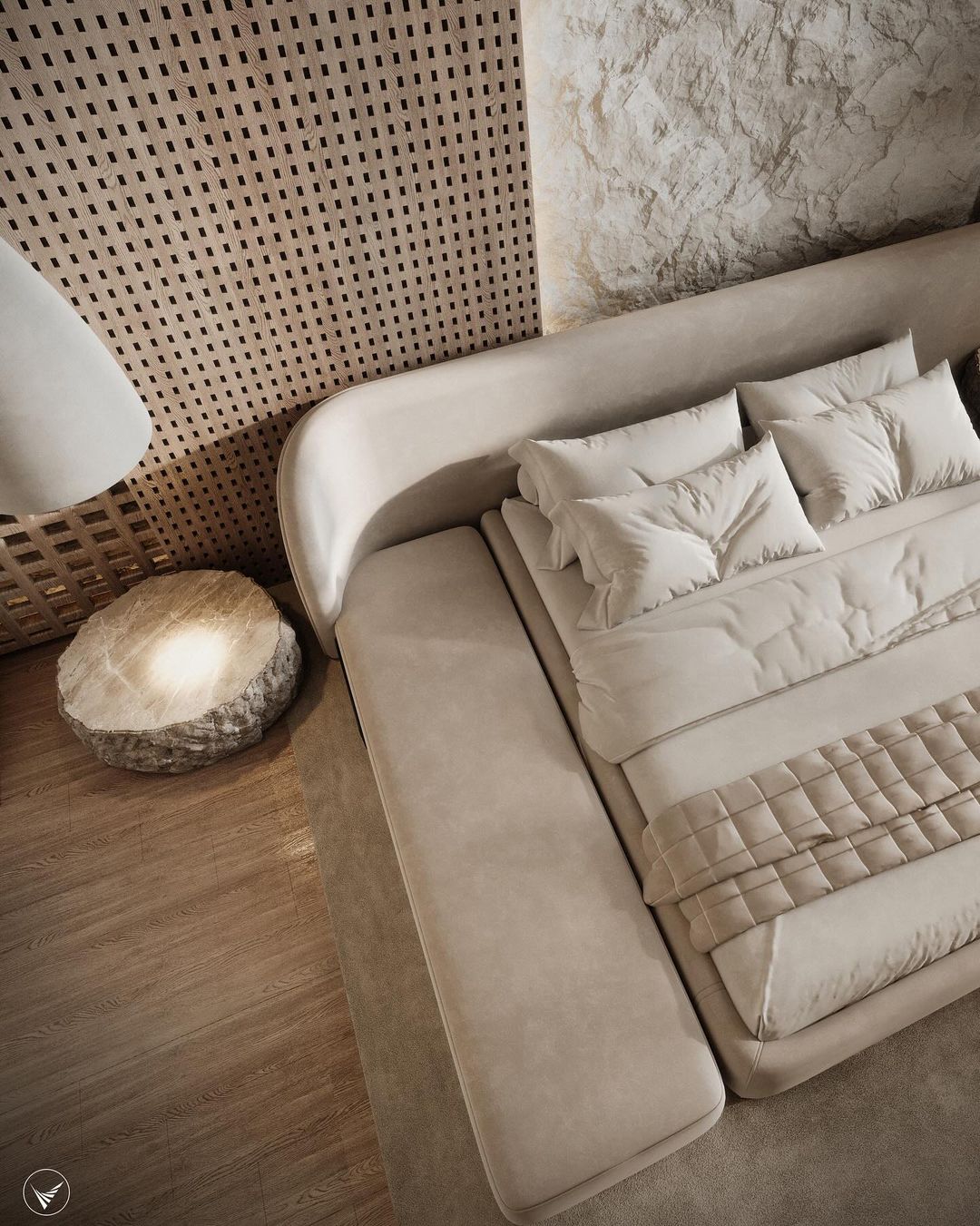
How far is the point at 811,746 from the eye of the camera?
1828mm

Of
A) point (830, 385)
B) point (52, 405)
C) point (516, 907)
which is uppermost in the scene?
point (52, 405)

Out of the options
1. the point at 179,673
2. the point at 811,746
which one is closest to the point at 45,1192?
the point at 179,673

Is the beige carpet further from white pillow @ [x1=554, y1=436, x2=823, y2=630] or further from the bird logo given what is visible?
white pillow @ [x1=554, y1=436, x2=823, y2=630]

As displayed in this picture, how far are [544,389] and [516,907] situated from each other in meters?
1.36

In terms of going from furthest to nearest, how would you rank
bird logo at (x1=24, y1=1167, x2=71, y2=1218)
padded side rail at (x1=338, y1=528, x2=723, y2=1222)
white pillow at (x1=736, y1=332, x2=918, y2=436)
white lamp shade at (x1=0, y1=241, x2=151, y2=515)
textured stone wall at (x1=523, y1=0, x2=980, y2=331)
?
white pillow at (x1=736, y1=332, x2=918, y2=436) < textured stone wall at (x1=523, y1=0, x2=980, y2=331) < bird logo at (x1=24, y1=1167, x2=71, y2=1218) < padded side rail at (x1=338, y1=528, x2=723, y2=1222) < white lamp shade at (x1=0, y1=241, x2=151, y2=515)

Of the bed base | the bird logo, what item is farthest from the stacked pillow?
the bird logo

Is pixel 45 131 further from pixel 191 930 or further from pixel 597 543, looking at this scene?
pixel 191 930

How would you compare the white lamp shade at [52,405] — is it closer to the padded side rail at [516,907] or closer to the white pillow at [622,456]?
the padded side rail at [516,907]

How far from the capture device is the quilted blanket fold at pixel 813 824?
1.62 m

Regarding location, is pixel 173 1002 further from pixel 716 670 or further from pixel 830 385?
pixel 830 385

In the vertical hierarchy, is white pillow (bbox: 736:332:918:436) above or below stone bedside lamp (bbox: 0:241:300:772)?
above

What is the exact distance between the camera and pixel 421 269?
6.72ft

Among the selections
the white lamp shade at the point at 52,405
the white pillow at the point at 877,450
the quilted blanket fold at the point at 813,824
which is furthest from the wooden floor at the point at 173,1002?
the white pillow at the point at 877,450

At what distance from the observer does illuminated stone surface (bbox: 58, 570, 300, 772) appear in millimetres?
2072
